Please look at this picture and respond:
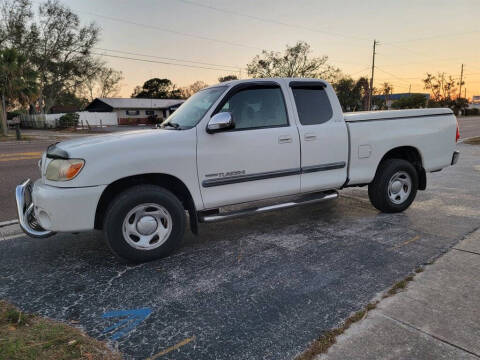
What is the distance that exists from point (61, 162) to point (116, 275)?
1.22 meters

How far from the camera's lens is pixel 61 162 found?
3473 millimetres

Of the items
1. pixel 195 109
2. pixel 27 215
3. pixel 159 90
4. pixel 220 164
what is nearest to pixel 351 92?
pixel 159 90

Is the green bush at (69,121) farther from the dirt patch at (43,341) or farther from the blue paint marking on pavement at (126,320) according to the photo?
the blue paint marking on pavement at (126,320)

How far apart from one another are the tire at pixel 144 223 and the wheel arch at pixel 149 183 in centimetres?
13

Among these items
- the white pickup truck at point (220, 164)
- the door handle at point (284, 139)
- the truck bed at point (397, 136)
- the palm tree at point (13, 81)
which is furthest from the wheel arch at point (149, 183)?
the palm tree at point (13, 81)

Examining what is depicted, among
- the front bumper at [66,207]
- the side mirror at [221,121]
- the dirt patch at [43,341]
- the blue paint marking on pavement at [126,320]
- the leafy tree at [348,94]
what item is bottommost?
the blue paint marking on pavement at [126,320]

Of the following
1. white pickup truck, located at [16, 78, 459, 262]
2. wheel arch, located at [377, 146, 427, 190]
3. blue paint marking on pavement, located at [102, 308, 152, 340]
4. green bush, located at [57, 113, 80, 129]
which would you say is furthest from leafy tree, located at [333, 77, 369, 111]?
blue paint marking on pavement, located at [102, 308, 152, 340]

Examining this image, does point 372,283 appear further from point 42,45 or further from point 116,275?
point 42,45

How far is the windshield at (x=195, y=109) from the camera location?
13.7 ft

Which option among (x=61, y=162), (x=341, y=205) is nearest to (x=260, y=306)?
(x=61, y=162)

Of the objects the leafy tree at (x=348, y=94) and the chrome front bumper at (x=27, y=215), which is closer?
the chrome front bumper at (x=27, y=215)

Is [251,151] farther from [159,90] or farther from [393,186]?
[159,90]

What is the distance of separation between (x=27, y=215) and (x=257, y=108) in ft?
9.15

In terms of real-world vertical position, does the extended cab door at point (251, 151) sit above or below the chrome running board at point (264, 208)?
above
